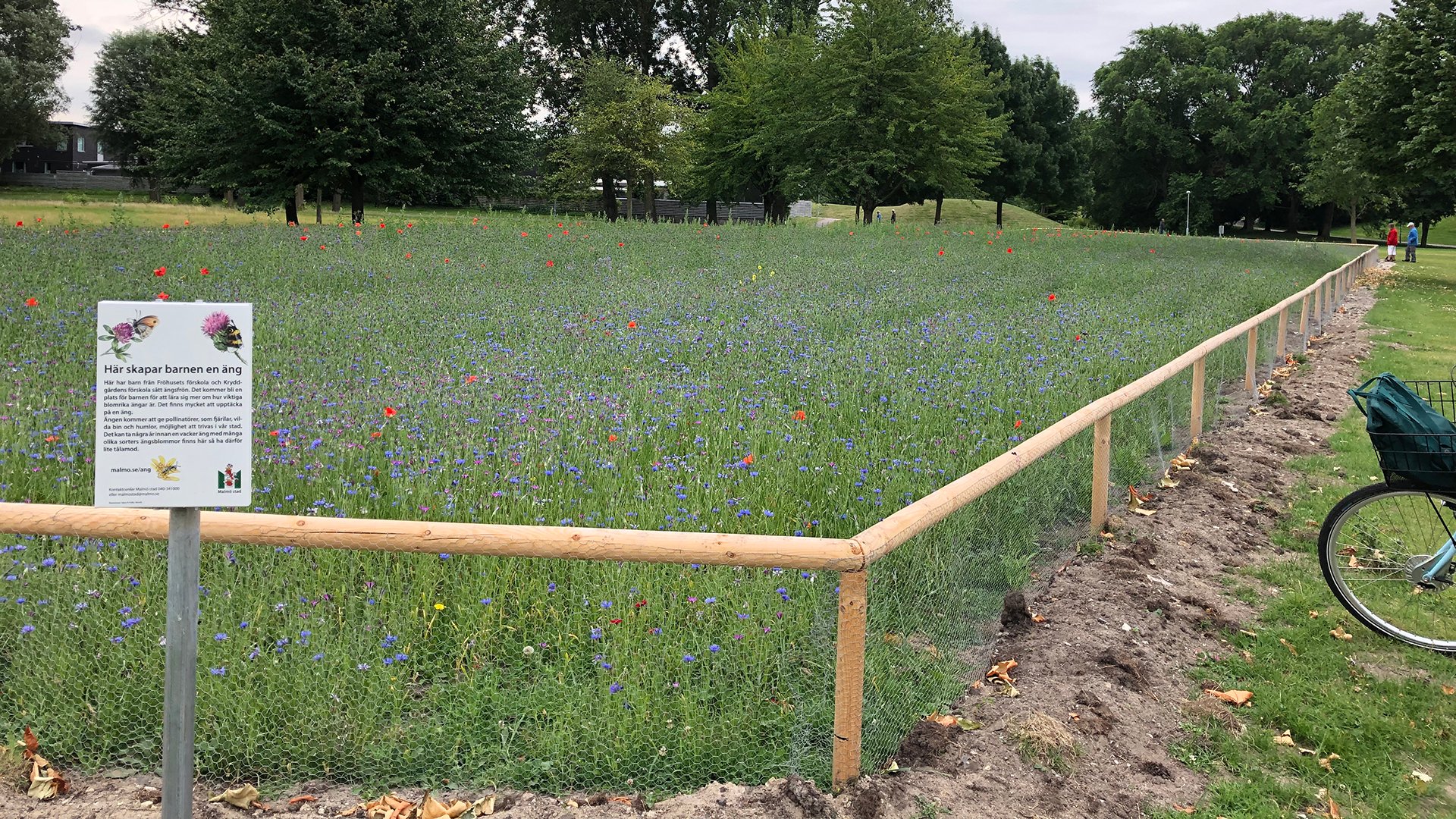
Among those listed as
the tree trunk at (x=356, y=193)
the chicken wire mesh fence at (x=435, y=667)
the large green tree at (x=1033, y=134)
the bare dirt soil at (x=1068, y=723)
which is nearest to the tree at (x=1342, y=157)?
the large green tree at (x=1033, y=134)

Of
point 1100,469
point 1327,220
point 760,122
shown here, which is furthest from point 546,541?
point 1327,220

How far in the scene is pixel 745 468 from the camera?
219 inches

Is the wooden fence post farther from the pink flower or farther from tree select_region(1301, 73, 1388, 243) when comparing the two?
tree select_region(1301, 73, 1388, 243)

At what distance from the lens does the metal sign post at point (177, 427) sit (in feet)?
7.75

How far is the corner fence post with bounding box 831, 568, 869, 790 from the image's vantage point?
320 centimetres

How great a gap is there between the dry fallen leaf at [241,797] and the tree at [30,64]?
148 feet

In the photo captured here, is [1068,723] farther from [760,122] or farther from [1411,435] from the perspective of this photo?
[760,122]

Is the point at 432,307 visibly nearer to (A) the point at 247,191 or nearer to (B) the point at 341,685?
(B) the point at 341,685

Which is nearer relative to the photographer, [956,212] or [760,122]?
[760,122]

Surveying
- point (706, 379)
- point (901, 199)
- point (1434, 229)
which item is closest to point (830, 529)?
point (706, 379)

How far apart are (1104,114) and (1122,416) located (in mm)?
74306

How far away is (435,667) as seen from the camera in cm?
383

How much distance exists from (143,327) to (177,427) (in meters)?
0.24

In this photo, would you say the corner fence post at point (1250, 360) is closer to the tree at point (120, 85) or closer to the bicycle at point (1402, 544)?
the bicycle at point (1402, 544)
